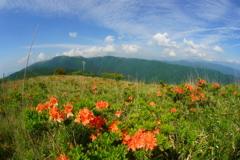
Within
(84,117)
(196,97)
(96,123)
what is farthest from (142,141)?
(196,97)

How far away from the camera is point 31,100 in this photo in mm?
4059

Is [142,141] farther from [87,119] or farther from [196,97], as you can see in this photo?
[196,97]

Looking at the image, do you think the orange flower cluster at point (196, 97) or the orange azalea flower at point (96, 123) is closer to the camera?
the orange azalea flower at point (96, 123)

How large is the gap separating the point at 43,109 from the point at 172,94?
3.89 m

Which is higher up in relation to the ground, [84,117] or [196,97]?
[84,117]

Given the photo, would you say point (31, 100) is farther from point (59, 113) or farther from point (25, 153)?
point (59, 113)

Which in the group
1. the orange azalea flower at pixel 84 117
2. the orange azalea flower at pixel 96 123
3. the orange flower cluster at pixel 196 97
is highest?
the orange azalea flower at pixel 84 117

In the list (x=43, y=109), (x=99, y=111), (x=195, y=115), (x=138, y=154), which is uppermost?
(x=43, y=109)

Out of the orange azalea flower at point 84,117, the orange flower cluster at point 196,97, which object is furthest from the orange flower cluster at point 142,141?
the orange flower cluster at point 196,97

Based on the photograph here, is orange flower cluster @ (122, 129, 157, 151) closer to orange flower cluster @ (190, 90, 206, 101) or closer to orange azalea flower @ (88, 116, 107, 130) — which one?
orange azalea flower @ (88, 116, 107, 130)

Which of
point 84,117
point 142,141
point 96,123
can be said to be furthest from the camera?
point 96,123

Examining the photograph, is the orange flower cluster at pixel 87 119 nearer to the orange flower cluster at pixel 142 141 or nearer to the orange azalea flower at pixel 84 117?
the orange azalea flower at pixel 84 117

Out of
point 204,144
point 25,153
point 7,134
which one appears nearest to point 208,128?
point 204,144

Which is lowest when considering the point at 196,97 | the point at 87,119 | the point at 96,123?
the point at 196,97
